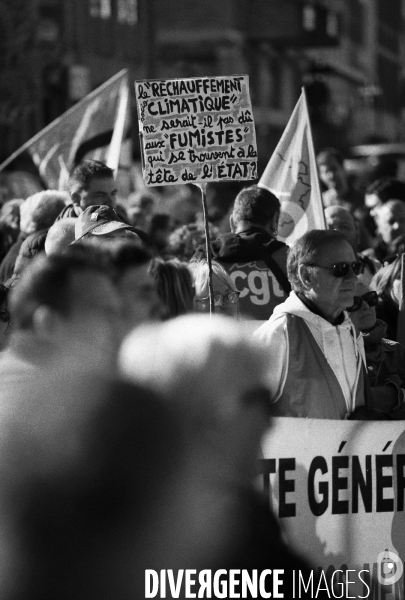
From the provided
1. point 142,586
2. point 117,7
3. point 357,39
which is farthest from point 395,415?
point 357,39

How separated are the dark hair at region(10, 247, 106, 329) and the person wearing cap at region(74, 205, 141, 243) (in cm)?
238

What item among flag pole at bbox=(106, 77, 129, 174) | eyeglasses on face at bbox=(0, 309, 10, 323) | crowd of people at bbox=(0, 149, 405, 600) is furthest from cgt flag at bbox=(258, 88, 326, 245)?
crowd of people at bbox=(0, 149, 405, 600)

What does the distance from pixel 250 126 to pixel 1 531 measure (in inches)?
186

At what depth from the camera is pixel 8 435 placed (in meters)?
3.22

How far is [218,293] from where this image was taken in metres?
6.98

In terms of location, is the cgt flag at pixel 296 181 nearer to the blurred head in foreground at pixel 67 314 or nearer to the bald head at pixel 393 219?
the bald head at pixel 393 219

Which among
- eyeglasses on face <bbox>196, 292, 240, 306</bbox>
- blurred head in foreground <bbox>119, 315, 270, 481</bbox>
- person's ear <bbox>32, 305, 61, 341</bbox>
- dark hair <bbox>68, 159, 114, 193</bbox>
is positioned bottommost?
blurred head in foreground <bbox>119, 315, 270, 481</bbox>

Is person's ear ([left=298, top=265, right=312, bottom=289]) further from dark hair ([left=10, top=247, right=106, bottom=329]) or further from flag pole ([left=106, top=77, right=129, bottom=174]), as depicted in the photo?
flag pole ([left=106, top=77, right=129, bottom=174])

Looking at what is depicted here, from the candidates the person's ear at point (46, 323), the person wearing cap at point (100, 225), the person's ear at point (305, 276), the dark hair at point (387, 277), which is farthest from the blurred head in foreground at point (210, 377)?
the dark hair at point (387, 277)

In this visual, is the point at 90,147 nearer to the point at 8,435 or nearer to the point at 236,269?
the point at 236,269

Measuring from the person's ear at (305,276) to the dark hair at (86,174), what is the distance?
7.33ft

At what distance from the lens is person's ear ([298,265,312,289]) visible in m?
5.68

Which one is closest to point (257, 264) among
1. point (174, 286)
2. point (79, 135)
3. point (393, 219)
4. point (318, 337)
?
point (318, 337)

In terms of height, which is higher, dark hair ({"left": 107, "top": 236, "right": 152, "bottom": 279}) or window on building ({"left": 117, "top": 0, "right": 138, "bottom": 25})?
window on building ({"left": 117, "top": 0, "right": 138, "bottom": 25})
